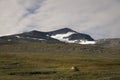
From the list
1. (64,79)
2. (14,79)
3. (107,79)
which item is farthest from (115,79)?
(14,79)

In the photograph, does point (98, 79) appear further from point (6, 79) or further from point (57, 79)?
point (6, 79)

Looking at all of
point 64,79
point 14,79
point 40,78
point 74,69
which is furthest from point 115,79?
point 74,69

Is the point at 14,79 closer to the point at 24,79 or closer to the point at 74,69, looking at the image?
the point at 24,79

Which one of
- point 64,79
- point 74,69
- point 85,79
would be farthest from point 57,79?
point 74,69

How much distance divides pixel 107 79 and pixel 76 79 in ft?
17.2

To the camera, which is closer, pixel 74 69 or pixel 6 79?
pixel 6 79

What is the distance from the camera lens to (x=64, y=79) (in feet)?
170

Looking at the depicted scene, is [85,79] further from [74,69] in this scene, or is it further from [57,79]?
[74,69]

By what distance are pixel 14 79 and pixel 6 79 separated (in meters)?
1.34

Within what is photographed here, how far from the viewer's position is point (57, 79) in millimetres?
52281

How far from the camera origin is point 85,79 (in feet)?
174

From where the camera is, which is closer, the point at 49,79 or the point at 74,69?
the point at 49,79

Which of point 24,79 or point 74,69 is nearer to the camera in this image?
point 24,79

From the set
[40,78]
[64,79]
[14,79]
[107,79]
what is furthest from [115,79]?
[14,79]
